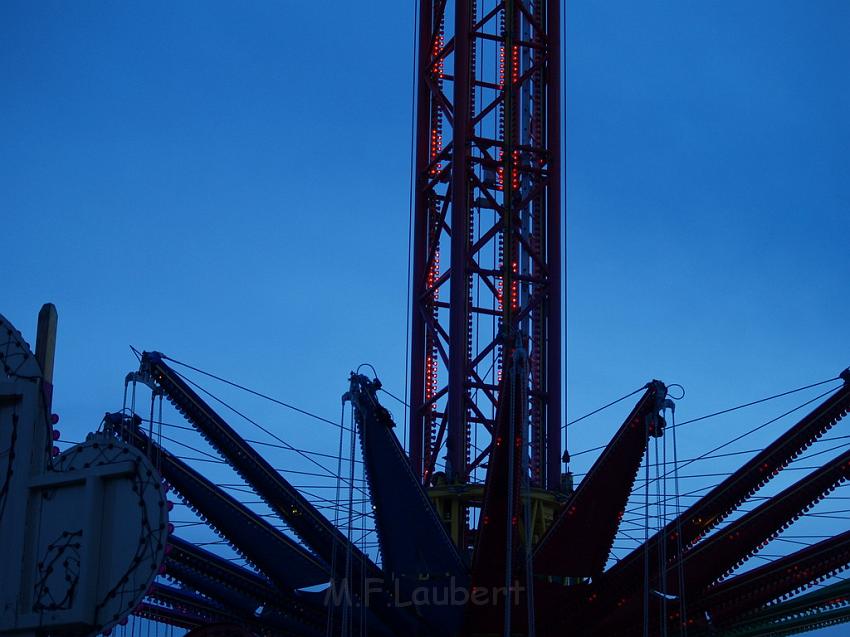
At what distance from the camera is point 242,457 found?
2453 centimetres

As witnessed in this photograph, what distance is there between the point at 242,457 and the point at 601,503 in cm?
601

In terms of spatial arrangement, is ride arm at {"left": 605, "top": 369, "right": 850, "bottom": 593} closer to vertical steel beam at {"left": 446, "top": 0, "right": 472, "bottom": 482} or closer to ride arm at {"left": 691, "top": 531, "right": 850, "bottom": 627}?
ride arm at {"left": 691, "top": 531, "right": 850, "bottom": 627}

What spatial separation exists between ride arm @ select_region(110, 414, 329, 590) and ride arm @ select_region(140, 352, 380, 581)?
1.71ft

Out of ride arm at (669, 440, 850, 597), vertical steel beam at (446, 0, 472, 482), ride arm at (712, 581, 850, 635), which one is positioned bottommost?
ride arm at (712, 581, 850, 635)

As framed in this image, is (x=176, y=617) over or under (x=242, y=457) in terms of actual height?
under

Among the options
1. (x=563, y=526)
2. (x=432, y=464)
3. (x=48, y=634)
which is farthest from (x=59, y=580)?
(x=432, y=464)

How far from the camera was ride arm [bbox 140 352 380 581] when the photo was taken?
24.5 meters

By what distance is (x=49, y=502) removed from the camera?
8969mm

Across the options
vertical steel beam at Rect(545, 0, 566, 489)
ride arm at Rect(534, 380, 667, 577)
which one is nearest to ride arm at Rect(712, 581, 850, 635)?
ride arm at Rect(534, 380, 667, 577)

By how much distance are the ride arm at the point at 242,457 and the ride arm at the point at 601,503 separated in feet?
11.4

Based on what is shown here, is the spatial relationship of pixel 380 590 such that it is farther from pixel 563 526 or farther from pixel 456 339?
pixel 456 339

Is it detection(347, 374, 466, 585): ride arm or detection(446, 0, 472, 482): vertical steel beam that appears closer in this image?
detection(347, 374, 466, 585): ride arm

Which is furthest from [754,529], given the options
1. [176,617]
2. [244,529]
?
[176,617]

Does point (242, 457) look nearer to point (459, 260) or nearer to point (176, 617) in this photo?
point (176, 617)
